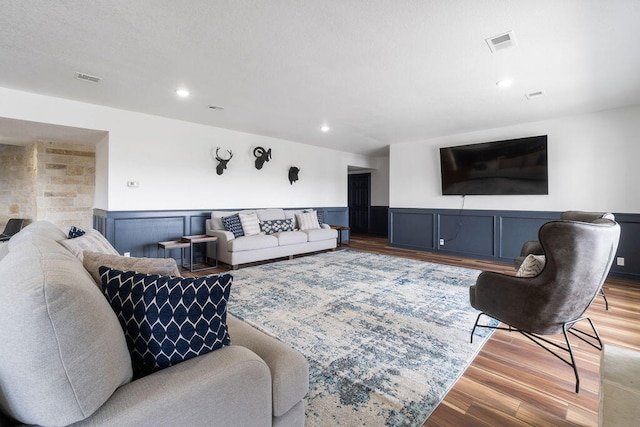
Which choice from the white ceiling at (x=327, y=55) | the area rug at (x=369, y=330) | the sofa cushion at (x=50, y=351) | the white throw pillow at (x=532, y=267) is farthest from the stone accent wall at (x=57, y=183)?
the white throw pillow at (x=532, y=267)

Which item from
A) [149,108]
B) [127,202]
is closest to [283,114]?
[149,108]

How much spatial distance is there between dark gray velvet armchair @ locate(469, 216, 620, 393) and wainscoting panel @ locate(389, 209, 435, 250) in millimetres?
4281

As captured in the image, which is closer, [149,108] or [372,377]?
[372,377]

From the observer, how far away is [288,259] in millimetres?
5406

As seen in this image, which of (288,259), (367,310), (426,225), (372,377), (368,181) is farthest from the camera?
(368,181)

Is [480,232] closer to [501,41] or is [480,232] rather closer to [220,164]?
[501,41]

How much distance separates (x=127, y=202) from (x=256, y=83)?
9.31 feet

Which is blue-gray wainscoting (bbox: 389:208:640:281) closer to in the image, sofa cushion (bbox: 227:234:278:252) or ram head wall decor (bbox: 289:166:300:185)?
ram head wall decor (bbox: 289:166:300:185)

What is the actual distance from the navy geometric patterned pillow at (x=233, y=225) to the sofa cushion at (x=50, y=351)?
418 centimetres

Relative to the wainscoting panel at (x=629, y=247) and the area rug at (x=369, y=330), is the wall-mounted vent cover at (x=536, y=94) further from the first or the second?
the area rug at (x=369, y=330)

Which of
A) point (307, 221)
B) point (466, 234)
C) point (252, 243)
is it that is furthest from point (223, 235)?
point (466, 234)

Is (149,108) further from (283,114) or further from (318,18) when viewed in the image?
(318,18)

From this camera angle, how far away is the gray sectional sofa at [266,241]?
461 cm

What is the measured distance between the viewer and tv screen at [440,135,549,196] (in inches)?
186
